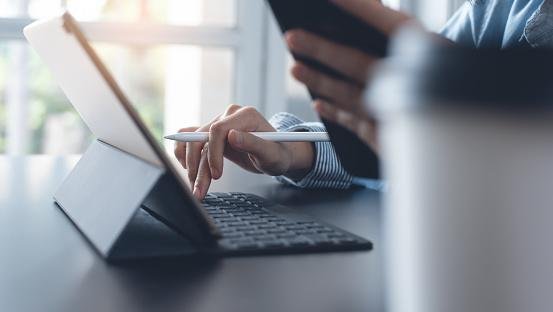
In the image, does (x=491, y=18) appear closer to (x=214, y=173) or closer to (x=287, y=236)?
(x=214, y=173)


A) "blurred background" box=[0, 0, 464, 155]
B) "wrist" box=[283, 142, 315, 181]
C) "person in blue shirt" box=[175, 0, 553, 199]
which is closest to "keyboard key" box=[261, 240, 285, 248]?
"person in blue shirt" box=[175, 0, 553, 199]

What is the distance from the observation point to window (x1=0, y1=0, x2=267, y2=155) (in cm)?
230

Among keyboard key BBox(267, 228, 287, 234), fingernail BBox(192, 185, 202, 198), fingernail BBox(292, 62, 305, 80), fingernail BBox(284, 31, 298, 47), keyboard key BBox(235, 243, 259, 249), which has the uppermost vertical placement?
fingernail BBox(284, 31, 298, 47)

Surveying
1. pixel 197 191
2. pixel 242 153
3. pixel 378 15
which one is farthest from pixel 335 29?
pixel 242 153

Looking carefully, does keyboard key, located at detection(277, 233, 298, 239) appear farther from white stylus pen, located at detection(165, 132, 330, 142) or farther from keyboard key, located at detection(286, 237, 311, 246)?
white stylus pen, located at detection(165, 132, 330, 142)

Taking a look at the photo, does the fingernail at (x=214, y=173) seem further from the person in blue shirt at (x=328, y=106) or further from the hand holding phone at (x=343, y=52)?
the hand holding phone at (x=343, y=52)

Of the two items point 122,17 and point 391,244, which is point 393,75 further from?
point 122,17

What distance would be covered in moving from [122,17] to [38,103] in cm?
50

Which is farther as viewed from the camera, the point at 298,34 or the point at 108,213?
the point at 108,213

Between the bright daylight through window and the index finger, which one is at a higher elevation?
the bright daylight through window

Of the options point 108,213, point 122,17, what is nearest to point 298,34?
point 108,213

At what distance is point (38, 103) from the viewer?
2561 mm

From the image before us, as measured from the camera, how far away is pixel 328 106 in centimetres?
25

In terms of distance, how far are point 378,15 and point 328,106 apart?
0.04 meters
